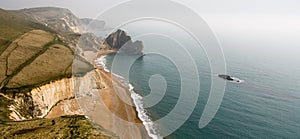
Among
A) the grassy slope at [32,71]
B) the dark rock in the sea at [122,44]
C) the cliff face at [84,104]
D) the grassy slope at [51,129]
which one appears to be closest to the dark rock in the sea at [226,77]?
the cliff face at [84,104]

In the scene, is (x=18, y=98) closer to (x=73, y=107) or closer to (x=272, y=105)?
(x=73, y=107)

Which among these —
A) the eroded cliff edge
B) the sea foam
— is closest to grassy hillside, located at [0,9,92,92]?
the eroded cliff edge

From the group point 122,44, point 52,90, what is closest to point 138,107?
point 52,90

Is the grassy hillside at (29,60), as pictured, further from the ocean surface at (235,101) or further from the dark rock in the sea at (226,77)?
the dark rock in the sea at (226,77)

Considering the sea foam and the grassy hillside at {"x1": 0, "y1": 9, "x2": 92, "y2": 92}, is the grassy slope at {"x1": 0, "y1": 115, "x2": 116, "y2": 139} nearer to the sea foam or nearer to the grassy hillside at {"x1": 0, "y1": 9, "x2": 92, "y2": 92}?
the grassy hillside at {"x1": 0, "y1": 9, "x2": 92, "y2": 92}

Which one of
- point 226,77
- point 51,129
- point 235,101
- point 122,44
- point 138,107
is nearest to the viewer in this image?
point 51,129

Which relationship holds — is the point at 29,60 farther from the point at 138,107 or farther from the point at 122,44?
the point at 122,44

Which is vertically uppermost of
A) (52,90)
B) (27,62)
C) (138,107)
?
(27,62)
